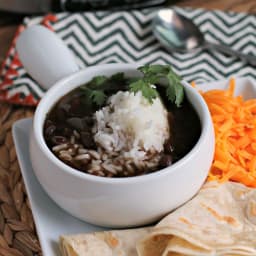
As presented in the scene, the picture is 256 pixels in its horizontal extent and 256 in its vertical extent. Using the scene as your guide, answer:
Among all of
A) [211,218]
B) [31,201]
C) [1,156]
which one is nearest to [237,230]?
[211,218]

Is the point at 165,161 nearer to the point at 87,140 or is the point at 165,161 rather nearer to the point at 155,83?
the point at 87,140

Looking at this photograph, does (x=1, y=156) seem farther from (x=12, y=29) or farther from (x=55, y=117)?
(x=12, y=29)

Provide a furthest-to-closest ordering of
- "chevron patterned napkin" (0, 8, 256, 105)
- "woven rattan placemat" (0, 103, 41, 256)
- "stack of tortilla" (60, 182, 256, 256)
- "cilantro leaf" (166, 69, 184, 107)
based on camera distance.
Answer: "chevron patterned napkin" (0, 8, 256, 105) → "woven rattan placemat" (0, 103, 41, 256) → "cilantro leaf" (166, 69, 184, 107) → "stack of tortilla" (60, 182, 256, 256)

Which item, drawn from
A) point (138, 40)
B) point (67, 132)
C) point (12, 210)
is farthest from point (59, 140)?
point (138, 40)

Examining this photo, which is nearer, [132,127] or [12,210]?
[132,127]

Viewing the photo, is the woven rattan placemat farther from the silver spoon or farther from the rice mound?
the silver spoon

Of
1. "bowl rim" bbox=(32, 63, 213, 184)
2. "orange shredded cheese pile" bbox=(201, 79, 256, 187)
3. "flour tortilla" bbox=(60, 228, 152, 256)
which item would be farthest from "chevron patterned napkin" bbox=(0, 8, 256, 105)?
"flour tortilla" bbox=(60, 228, 152, 256)

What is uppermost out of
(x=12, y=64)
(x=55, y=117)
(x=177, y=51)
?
(x=55, y=117)

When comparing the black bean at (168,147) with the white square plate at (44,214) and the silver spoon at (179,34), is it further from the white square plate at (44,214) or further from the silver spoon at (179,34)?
the silver spoon at (179,34)
